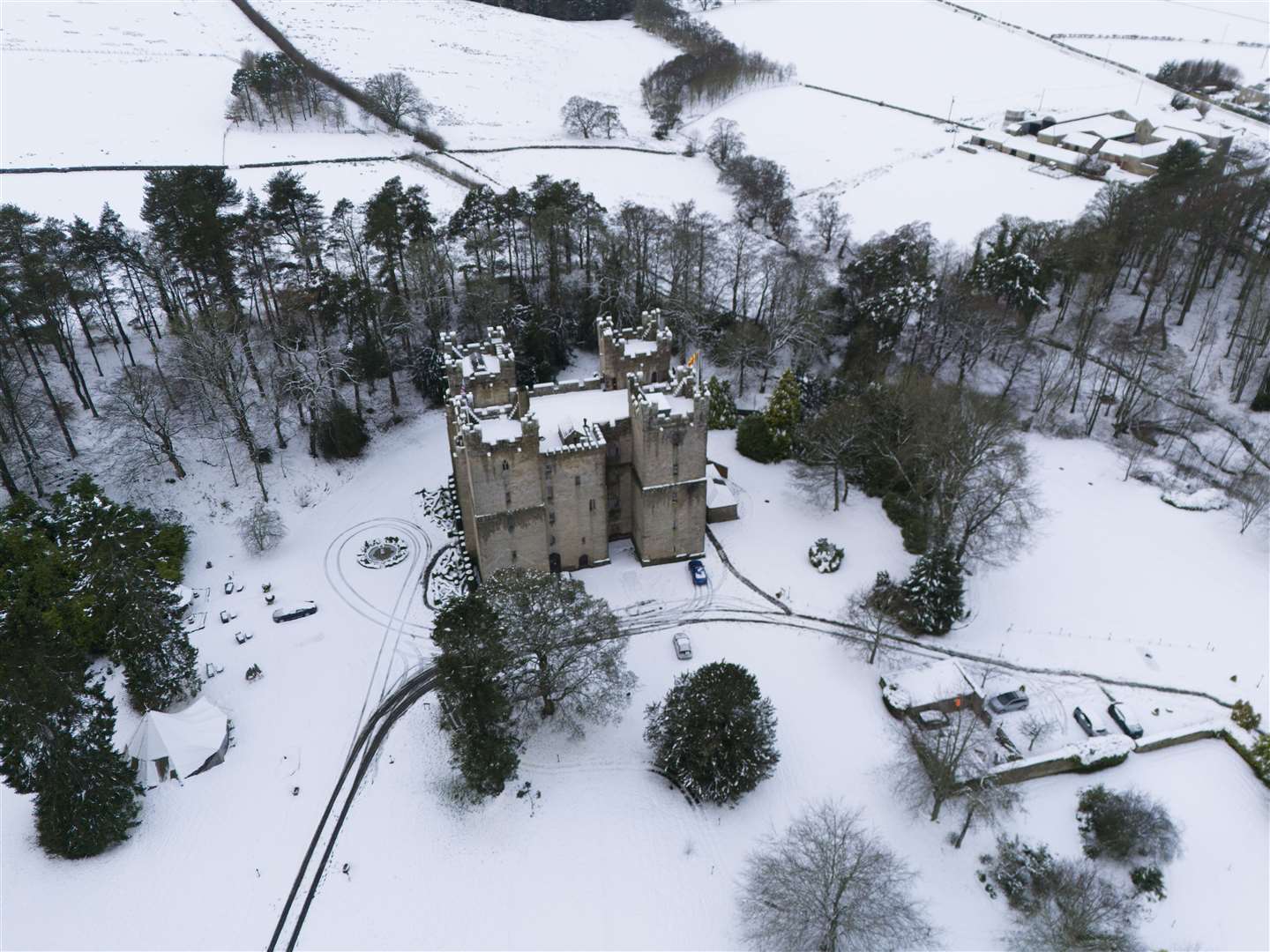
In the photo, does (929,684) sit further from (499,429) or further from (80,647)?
(80,647)

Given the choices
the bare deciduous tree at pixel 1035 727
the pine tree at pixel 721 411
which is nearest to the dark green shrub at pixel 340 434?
the pine tree at pixel 721 411

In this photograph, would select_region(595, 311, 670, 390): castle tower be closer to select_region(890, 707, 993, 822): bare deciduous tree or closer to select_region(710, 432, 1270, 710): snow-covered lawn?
select_region(710, 432, 1270, 710): snow-covered lawn

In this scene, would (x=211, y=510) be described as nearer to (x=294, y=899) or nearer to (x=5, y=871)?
(x=5, y=871)

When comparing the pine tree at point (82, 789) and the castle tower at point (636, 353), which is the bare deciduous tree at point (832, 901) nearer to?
→ the castle tower at point (636, 353)

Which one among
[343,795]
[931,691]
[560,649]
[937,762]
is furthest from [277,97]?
[937,762]

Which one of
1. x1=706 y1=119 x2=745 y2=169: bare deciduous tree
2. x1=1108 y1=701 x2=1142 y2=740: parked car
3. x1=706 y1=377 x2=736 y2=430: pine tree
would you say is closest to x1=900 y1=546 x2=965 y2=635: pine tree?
x1=1108 y1=701 x2=1142 y2=740: parked car

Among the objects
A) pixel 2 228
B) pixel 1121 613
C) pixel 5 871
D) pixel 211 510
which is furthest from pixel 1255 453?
pixel 2 228
